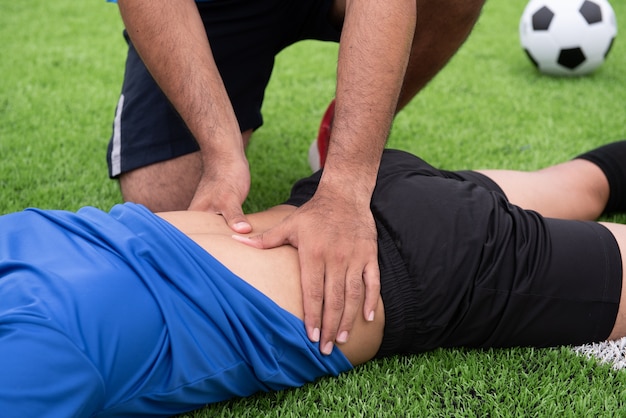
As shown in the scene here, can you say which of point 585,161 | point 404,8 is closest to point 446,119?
point 585,161

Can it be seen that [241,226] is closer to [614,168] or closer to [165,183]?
[165,183]

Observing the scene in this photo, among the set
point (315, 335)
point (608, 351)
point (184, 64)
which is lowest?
point (608, 351)

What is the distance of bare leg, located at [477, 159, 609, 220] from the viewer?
5.39 ft

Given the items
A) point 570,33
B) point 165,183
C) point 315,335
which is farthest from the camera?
point 570,33

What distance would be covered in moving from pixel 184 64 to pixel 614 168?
110 centimetres

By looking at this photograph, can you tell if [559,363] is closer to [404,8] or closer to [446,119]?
[404,8]

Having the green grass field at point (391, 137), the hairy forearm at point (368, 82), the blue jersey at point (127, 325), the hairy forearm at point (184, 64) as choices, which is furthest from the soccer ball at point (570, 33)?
the blue jersey at point (127, 325)

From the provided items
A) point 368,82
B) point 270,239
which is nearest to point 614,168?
point 368,82

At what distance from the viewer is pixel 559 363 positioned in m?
1.27

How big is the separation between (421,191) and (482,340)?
298 mm

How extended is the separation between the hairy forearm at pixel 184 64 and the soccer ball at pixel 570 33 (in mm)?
1859

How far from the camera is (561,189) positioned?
1706mm

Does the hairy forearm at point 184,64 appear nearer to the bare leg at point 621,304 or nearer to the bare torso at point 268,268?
the bare torso at point 268,268

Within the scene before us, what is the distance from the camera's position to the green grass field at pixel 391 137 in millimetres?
1186
